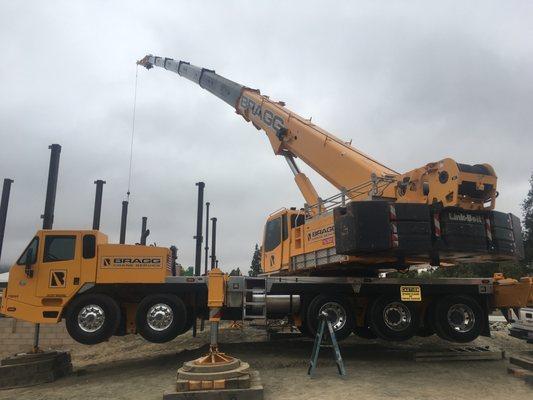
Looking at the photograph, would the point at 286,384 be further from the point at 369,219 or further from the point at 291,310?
the point at 369,219

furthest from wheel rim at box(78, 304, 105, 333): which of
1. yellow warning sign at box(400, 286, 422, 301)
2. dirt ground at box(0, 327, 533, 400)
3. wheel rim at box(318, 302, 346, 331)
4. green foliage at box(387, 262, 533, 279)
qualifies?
green foliage at box(387, 262, 533, 279)

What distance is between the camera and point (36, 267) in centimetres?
1067

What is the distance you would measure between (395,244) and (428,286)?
8.81 feet

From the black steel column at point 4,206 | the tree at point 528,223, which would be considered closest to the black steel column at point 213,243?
the black steel column at point 4,206

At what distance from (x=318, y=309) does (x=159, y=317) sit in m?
3.45

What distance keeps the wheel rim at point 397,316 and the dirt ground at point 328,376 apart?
800 mm

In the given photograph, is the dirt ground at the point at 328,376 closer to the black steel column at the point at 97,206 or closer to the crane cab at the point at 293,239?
the crane cab at the point at 293,239

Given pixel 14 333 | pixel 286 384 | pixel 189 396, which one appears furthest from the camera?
pixel 14 333

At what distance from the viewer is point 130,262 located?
10.8 metres

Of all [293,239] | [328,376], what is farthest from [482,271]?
[328,376]

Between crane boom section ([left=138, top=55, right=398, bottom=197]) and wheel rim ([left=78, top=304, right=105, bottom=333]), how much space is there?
623 centimetres

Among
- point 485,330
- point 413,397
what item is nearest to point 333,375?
point 413,397

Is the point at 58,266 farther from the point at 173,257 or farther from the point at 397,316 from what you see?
the point at 397,316

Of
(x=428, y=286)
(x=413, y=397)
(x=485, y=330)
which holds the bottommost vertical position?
(x=413, y=397)
